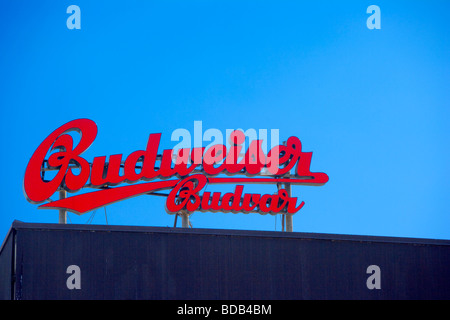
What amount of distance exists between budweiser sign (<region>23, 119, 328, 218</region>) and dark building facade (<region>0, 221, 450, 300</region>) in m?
9.86

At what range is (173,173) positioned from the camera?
5472 cm

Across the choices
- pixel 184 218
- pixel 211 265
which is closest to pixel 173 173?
pixel 184 218

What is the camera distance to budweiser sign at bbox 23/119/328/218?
52.9 meters

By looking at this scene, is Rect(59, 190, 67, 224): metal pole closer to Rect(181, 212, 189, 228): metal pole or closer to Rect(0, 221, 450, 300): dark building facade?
Rect(181, 212, 189, 228): metal pole

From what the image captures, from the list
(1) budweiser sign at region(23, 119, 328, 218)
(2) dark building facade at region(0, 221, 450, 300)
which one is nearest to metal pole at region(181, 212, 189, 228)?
(1) budweiser sign at region(23, 119, 328, 218)

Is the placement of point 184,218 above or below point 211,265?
above

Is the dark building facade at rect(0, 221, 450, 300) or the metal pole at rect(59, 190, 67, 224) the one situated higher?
the metal pole at rect(59, 190, 67, 224)

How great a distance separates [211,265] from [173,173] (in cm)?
1347

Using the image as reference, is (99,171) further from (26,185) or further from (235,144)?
(235,144)

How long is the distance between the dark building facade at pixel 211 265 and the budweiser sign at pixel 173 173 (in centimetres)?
986

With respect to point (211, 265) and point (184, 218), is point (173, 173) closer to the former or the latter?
point (184, 218)

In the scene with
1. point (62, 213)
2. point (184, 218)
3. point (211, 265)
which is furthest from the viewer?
point (184, 218)
